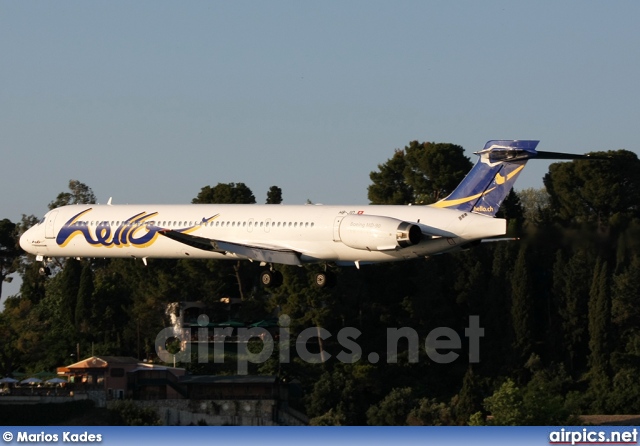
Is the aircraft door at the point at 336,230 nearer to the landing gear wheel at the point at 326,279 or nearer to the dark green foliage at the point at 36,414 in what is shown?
the landing gear wheel at the point at 326,279

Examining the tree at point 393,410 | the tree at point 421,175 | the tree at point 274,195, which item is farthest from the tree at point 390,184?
the tree at point 393,410

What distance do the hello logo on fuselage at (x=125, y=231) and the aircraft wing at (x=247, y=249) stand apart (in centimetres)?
187

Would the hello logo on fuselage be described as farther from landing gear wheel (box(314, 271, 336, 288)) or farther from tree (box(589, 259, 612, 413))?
tree (box(589, 259, 612, 413))

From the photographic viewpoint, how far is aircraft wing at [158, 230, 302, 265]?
53.2 meters

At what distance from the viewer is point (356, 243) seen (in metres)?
50.9

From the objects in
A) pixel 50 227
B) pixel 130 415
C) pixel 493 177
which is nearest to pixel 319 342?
pixel 130 415

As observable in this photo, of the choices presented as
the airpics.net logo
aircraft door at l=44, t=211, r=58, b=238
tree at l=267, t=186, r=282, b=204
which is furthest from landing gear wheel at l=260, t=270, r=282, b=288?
tree at l=267, t=186, r=282, b=204

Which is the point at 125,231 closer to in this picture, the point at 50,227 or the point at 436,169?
the point at 50,227

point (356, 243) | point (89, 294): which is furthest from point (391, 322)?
point (356, 243)

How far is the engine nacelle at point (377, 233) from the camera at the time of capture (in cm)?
4919

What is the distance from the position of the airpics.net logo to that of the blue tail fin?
35.4m

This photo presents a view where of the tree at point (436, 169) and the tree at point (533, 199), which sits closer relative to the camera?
the tree at point (436, 169)

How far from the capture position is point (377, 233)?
4978 centimetres

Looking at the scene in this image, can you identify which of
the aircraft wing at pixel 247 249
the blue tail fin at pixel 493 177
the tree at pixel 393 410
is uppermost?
the blue tail fin at pixel 493 177
